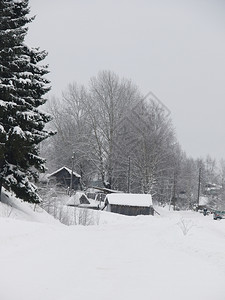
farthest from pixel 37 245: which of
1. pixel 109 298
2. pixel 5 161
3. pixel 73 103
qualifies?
pixel 73 103

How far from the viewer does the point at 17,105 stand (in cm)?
1566

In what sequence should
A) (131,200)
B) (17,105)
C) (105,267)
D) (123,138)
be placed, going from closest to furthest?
1. (105,267)
2. (17,105)
3. (131,200)
4. (123,138)

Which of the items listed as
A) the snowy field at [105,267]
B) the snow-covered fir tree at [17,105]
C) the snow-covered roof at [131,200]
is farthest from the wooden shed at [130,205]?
the snowy field at [105,267]

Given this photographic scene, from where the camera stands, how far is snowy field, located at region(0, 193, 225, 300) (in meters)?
5.21

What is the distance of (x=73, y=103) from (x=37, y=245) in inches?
→ 1753

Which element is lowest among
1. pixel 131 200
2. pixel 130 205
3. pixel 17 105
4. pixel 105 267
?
pixel 105 267

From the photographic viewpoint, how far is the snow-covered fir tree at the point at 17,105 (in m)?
15.6

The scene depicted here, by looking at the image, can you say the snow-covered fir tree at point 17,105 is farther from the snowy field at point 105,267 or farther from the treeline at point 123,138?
the treeline at point 123,138

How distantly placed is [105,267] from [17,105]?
35.2ft

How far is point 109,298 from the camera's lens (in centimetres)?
495

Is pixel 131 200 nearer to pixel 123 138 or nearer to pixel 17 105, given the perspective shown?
pixel 123 138

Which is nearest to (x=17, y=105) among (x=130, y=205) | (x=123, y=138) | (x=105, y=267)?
(x=105, y=267)

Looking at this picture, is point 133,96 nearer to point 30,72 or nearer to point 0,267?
point 30,72

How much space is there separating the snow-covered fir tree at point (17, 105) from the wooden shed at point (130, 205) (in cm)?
1756
